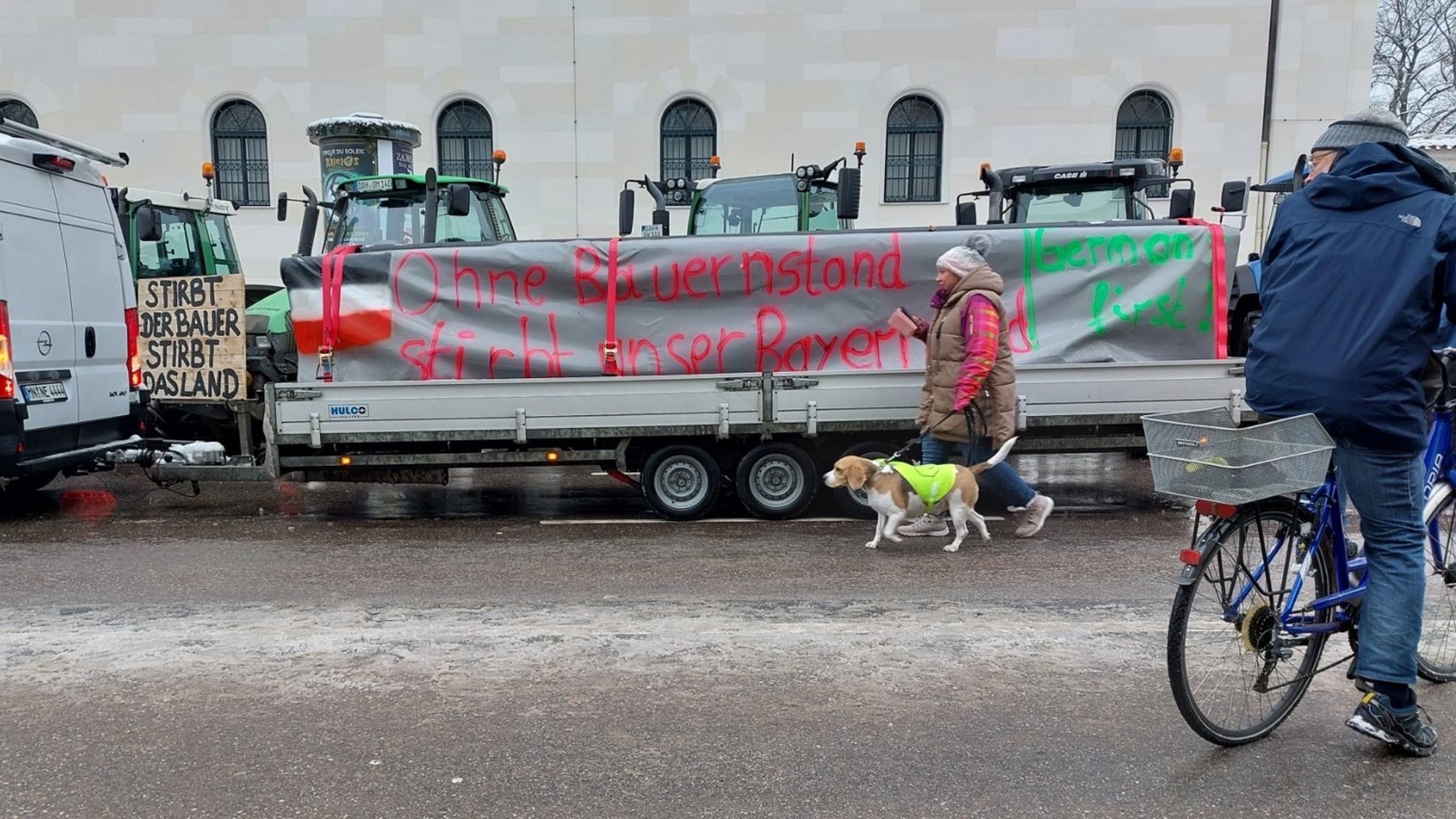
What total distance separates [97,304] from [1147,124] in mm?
19385

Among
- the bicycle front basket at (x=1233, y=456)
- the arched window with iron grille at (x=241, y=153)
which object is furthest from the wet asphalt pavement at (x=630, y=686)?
the arched window with iron grille at (x=241, y=153)

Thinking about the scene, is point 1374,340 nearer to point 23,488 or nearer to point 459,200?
point 459,200

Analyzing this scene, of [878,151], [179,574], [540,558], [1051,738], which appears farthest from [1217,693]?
[878,151]

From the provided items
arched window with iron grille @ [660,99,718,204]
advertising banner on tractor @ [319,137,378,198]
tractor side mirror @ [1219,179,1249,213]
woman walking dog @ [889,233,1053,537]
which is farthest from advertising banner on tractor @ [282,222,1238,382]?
arched window with iron grille @ [660,99,718,204]

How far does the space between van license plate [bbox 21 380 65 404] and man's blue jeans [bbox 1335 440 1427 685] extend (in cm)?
767

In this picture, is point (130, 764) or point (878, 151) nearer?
point (130, 764)

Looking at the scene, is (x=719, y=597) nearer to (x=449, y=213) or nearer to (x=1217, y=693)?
(x=1217, y=693)

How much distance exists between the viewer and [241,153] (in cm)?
2089

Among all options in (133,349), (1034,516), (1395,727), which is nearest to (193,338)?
(133,349)

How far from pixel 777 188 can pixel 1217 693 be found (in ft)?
25.5

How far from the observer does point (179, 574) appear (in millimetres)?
5820

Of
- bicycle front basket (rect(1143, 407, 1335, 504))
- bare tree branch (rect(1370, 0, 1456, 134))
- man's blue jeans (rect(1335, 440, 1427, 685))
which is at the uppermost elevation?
bare tree branch (rect(1370, 0, 1456, 134))

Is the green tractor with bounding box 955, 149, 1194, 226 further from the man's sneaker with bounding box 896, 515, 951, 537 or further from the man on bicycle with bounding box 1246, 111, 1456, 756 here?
the man on bicycle with bounding box 1246, 111, 1456, 756

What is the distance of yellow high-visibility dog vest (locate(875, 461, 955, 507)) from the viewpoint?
20.1ft
